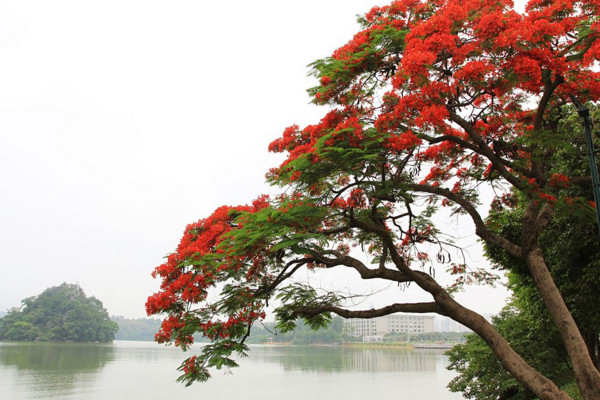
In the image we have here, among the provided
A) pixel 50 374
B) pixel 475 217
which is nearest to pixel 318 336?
pixel 50 374

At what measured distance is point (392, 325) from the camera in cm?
13262

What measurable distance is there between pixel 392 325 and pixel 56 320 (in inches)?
3587

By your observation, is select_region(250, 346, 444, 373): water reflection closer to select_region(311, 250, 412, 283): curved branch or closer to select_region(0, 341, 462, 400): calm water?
select_region(0, 341, 462, 400): calm water

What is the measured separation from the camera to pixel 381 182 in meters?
7.03

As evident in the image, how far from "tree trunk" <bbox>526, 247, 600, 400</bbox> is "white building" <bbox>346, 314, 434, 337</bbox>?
12545 cm

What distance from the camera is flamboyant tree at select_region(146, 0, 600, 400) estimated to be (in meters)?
6.36

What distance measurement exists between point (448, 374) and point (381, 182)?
33.4 m

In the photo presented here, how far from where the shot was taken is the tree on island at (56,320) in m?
79.4

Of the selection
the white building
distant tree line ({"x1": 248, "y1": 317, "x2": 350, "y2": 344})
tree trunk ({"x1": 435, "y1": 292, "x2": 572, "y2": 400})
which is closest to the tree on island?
distant tree line ({"x1": 248, "y1": 317, "x2": 350, "y2": 344})

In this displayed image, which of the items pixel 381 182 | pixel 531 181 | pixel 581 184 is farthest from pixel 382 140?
pixel 581 184

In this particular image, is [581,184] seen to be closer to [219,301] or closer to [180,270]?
[219,301]

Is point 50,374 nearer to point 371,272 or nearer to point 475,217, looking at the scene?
point 371,272

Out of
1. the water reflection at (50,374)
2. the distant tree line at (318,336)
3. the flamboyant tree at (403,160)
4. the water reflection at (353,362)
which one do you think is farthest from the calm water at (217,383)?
the distant tree line at (318,336)

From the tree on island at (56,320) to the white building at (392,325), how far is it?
235 feet
